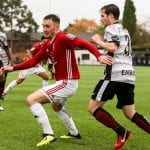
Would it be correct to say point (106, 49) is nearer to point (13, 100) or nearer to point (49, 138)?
point (49, 138)

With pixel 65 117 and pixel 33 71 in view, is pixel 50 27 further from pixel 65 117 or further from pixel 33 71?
pixel 33 71

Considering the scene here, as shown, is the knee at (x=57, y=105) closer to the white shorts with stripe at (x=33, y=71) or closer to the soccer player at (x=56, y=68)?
the soccer player at (x=56, y=68)

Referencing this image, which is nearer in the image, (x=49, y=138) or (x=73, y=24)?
(x=49, y=138)

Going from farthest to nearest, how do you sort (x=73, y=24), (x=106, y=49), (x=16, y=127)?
1. (x=73, y=24)
2. (x=16, y=127)
3. (x=106, y=49)

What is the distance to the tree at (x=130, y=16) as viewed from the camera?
114m

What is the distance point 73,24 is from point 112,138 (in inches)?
5279

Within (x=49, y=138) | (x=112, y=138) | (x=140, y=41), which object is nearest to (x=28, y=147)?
(x=49, y=138)

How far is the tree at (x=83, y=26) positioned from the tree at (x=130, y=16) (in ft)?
79.3

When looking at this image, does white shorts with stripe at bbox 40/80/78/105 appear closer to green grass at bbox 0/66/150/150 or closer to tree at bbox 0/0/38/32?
green grass at bbox 0/66/150/150

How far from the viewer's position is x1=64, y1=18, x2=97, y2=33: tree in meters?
139

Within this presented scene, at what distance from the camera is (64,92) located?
335 inches

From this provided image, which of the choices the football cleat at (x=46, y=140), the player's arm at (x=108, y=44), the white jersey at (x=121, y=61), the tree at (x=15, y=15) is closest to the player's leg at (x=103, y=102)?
the white jersey at (x=121, y=61)

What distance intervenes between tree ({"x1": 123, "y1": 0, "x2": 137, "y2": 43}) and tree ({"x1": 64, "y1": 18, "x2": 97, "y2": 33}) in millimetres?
24168

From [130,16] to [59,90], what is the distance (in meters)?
107
